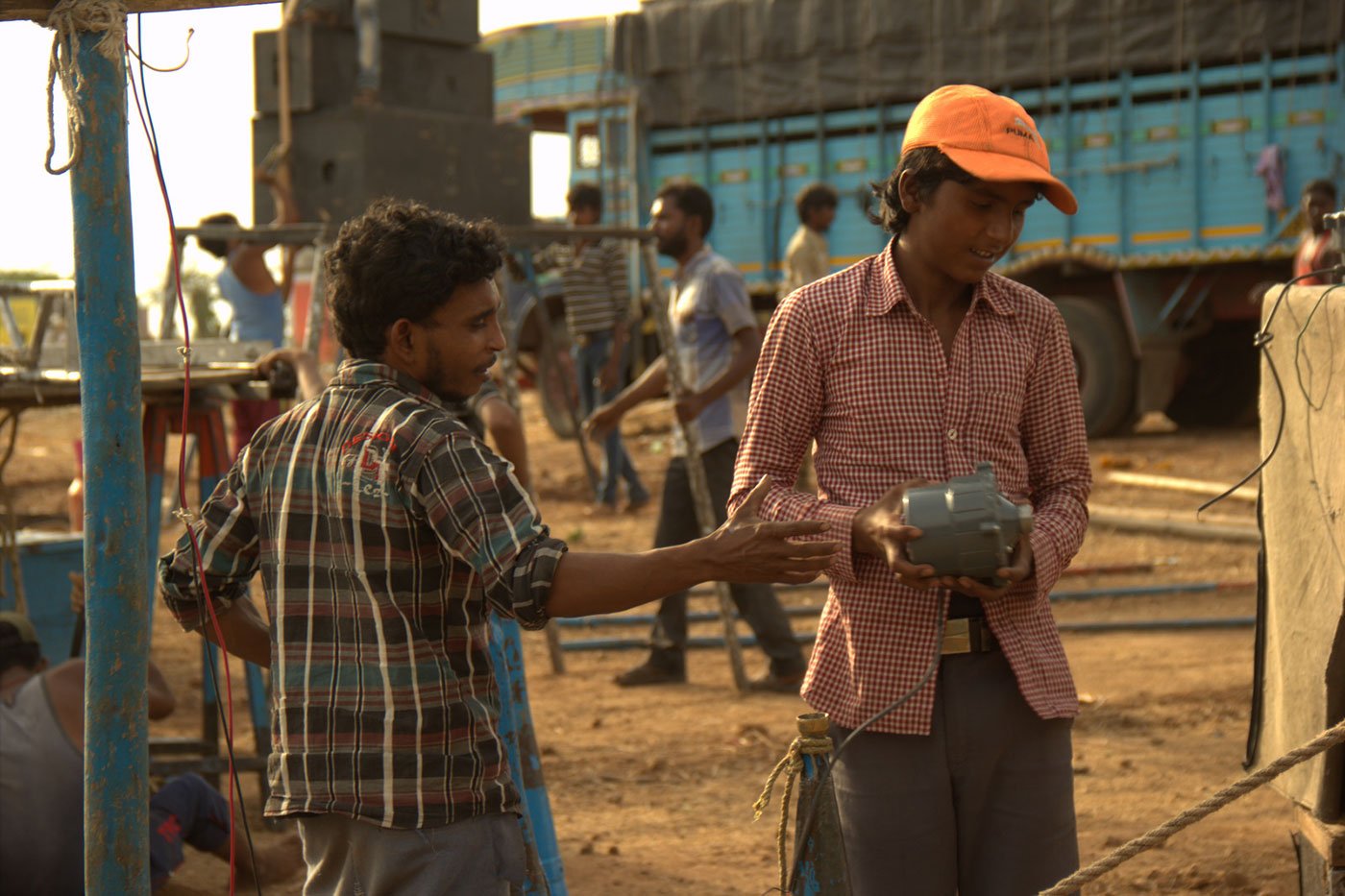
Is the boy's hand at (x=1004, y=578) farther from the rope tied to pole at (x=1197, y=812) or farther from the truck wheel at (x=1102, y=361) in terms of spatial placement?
the truck wheel at (x=1102, y=361)

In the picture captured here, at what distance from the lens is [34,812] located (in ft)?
12.8

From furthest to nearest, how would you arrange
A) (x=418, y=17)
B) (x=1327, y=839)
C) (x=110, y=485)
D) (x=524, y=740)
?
(x=418, y=17) → (x=524, y=740) → (x=1327, y=839) → (x=110, y=485)

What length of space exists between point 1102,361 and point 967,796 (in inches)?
459

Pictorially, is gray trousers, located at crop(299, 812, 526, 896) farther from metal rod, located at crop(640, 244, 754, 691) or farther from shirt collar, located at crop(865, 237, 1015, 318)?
metal rod, located at crop(640, 244, 754, 691)

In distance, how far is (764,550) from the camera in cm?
215

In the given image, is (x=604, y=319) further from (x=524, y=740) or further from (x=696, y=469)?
(x=524, y=740)

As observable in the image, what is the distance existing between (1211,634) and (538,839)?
464 centimetres

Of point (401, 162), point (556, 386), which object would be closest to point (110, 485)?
point (401, 162)

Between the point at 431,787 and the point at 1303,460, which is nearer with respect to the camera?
the point at 431,787

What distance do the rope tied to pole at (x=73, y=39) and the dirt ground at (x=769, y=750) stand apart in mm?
1572

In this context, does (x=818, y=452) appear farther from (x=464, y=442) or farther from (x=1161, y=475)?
(x=1161, y=475)

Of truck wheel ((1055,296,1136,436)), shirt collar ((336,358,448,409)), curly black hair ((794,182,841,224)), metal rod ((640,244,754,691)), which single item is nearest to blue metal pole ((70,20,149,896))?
shirt collar ((336,358,448,409))

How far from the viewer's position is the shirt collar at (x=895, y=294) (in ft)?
8.27

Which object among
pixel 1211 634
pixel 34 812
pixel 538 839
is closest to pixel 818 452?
pixel 538 839
